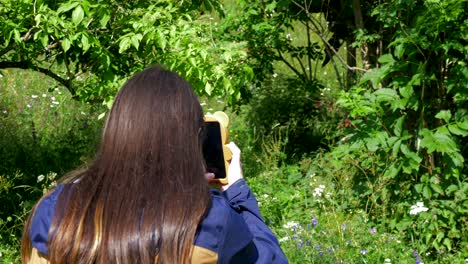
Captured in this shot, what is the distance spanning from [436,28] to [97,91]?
1.97m

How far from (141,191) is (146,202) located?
29 mm

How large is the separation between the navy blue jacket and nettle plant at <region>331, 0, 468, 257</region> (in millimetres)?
2634

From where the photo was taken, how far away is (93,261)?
1766mm

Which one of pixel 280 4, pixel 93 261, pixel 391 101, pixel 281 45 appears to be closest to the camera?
pixel 93 261

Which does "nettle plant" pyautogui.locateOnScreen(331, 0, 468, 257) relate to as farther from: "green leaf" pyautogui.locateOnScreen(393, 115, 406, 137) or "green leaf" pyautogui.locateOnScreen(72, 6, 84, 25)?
"green leaf" pyautogui.locateOnScreen(72, 6, 84, 25)

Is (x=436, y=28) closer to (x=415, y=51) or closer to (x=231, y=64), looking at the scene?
Answer: (x=415, y=51)

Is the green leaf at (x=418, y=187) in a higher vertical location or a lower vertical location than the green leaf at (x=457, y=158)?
lower

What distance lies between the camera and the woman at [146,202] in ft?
5.72

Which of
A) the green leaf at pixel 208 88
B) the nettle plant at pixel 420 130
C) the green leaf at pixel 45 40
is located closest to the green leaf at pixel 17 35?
the green leaf at pixel 45 40

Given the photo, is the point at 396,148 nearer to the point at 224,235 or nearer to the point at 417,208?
the point at 417,208

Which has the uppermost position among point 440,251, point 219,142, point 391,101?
point 219,142

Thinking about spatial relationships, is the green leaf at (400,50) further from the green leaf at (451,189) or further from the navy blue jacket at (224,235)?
the navy blue jacket at (224,235)

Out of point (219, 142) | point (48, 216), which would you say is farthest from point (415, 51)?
point (48, 216)

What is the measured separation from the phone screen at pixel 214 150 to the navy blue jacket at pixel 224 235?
9 cm
